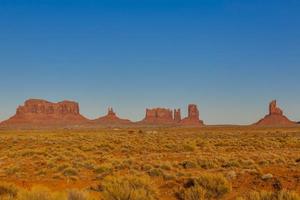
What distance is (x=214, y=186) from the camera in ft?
34.6

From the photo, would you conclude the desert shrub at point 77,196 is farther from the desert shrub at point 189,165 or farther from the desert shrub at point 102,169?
the desert shrub at point 189,165

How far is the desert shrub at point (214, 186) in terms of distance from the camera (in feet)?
33.9

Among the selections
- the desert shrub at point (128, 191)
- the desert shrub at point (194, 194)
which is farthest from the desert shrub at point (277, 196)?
the desert shrub at point (128, 191)

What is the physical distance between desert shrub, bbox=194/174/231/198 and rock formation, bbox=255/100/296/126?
169181 millimetres

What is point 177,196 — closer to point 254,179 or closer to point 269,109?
point 254,179

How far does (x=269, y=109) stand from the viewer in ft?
595

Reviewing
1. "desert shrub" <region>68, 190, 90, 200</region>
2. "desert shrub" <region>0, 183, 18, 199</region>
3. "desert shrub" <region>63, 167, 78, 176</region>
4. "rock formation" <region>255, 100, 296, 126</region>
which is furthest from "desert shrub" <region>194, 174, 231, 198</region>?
"rock formation" <region>255, 100, 296, 126</region>

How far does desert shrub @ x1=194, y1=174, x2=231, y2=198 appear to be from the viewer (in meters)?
10.3

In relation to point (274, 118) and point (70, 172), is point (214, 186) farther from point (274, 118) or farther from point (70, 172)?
point (274, 118)

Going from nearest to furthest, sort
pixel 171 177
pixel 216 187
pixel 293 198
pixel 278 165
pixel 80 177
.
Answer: pixel 293 198 < pixel 216 187 < pixel 171 177 < pixel 80 177 < pixel 278 165

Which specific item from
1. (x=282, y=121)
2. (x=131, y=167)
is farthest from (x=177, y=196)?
(x=282, y=121)

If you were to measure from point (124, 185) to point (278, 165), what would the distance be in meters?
10.4

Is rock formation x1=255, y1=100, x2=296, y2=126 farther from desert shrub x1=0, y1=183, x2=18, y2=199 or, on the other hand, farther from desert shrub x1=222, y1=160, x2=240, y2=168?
desert shrub x1=0, y1=183, x2=18, y2=199

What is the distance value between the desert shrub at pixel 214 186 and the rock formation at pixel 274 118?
6661 inches
